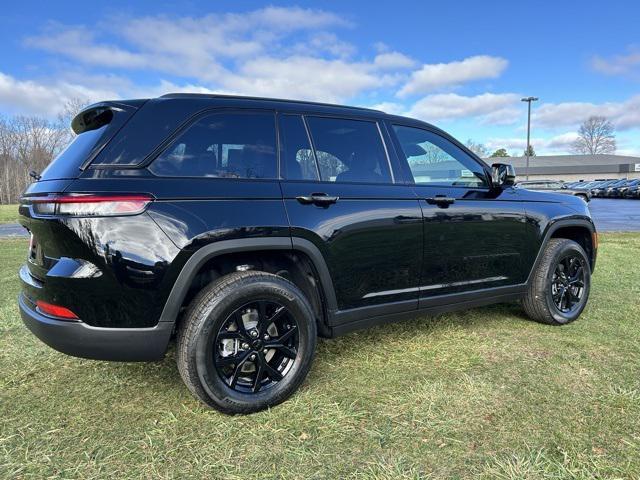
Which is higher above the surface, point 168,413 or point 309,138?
point 309,138

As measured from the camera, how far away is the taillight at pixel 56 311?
2264mm

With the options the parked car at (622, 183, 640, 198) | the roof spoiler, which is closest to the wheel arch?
the roof spoiler

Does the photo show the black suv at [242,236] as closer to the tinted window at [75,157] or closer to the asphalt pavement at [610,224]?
the tinted window at [75,157]

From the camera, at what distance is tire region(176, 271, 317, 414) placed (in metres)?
2.39

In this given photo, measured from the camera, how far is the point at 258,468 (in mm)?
2096

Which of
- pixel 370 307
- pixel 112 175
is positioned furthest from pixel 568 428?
pixel 112 175

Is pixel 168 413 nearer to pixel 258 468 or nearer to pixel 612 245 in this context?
pixel 258 468

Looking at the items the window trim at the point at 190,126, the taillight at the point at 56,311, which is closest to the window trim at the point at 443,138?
the window trim at the point at 190,126

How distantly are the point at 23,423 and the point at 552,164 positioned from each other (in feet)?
276

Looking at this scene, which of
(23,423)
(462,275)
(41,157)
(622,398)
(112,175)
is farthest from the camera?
(41,157)

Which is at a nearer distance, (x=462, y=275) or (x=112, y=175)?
(x=112, y=175)

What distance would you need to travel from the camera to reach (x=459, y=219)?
3.35 meters

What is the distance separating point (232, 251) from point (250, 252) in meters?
0.20

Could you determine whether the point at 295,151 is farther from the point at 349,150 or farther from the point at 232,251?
the point at 232,251
